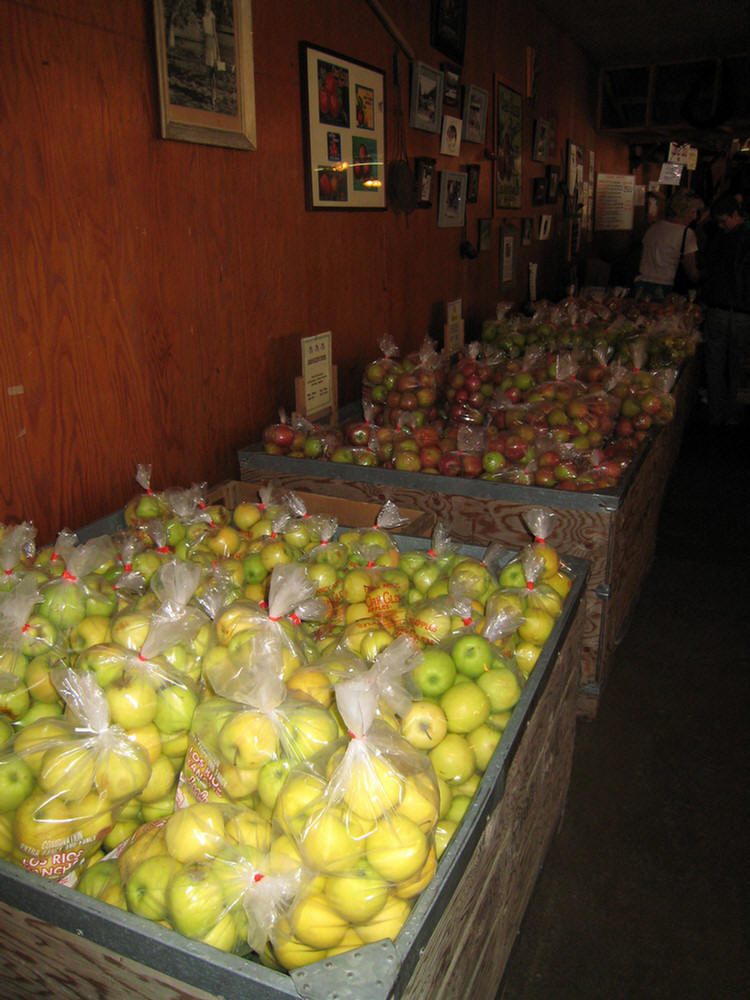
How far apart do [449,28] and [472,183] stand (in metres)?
0.90

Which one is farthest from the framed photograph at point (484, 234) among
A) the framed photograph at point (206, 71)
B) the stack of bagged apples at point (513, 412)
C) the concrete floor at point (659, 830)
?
the framed photograph at point (206, 71)

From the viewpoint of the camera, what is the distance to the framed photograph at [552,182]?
20.6 ft

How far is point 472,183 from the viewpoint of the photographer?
455 centimetres

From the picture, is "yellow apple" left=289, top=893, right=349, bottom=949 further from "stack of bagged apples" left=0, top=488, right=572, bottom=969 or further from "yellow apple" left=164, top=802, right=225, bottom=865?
"yellow apple" left=164, top=802, right=225, bottom=865

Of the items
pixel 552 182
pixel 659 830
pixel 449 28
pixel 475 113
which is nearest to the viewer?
pixel 659 830

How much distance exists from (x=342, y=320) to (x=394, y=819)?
101 inches

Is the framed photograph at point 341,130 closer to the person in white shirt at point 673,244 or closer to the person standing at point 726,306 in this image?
the person standing at point 726,306

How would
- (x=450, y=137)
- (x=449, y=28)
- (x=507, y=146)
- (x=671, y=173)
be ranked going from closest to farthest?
1. (x=449, y=28)
2. (x=450, y=137)
3. (x=507, y=146)
4. (x=671, y=173)

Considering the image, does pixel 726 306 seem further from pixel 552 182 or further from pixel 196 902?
pixel 196 902

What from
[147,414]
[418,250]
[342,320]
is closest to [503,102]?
[418,250]

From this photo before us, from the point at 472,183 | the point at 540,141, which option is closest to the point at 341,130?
the point at 472,183

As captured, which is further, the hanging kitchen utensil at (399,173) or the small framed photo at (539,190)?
the small framed photo at (539,190)

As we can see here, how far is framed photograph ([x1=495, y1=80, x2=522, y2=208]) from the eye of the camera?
494 centimetres

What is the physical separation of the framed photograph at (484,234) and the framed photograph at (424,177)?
3.15 ft
